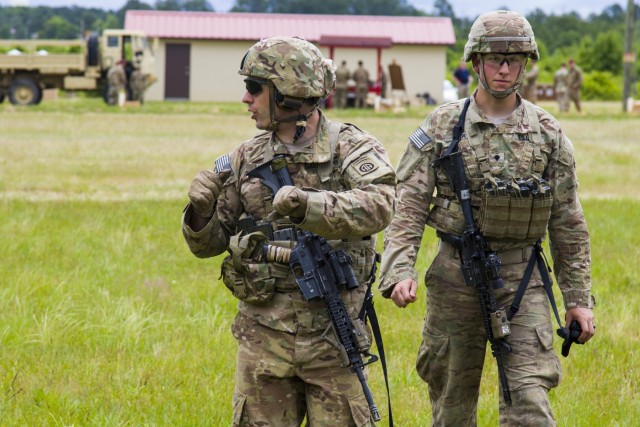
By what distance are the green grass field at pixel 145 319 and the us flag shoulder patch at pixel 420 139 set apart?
5.20 ft

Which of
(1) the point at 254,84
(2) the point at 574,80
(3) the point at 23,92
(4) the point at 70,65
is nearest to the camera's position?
(1) the point at 254,84

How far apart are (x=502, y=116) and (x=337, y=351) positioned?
1372mm

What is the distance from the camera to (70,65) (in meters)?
40.7

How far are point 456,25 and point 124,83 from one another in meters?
106

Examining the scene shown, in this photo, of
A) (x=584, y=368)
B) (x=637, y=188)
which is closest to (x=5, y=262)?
(x=584, y=368)

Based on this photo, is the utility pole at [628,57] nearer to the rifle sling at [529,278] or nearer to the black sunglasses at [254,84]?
the rifle sling at [529,278]

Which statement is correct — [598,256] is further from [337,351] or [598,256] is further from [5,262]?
[337,351]

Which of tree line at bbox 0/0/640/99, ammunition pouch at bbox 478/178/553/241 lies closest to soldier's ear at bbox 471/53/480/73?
ammunition pouch at bbox 478/178/553/241

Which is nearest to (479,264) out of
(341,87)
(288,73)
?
(288,73)

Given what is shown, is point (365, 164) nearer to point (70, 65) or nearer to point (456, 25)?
point (70, 65)

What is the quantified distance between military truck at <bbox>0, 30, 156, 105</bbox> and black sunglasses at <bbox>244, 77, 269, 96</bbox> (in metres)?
36.1

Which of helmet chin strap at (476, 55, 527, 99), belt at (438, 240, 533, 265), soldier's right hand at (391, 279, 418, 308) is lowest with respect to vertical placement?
soldier's right hand at (391, 279, 418, 308)

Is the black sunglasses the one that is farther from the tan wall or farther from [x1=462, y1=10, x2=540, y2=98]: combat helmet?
the tan wall

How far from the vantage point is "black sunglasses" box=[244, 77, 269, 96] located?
4.29 meters
